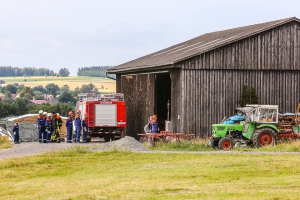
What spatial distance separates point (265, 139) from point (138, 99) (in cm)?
1487

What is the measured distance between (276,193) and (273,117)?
Result: 17.0 m

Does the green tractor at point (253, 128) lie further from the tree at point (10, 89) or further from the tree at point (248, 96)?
the tree at point (10, 89)

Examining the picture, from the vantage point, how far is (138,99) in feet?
152

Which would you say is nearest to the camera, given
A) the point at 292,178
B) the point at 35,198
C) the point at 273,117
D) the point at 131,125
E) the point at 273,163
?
the point at 35,198

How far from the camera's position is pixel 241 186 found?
1820 cm

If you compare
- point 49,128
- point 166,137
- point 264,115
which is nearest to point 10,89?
point 49,128

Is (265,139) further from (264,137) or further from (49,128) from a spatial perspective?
(49,128)

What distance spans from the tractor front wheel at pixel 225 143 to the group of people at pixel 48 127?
39.8 ft

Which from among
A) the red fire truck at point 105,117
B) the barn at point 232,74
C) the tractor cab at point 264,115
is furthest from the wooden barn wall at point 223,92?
the red fire truck at point 105,117

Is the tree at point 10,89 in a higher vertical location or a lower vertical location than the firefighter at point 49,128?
higher

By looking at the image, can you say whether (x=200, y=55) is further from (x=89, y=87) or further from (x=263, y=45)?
(x=89, y=87)

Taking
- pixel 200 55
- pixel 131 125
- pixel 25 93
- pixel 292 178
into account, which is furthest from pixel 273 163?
pixel 25 93

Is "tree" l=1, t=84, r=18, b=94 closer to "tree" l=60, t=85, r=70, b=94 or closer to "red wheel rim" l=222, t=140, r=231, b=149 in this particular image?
"tree" l=60, t=85, r=70, b=94

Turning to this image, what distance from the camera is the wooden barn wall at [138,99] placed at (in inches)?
1724
